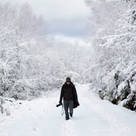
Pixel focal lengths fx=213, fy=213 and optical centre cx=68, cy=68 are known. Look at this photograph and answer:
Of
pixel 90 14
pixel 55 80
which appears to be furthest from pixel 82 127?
pixel 55 80

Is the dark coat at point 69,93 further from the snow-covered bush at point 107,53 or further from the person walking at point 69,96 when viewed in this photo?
the snow-covered bush at point 107,53

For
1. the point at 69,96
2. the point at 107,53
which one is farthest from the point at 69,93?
the point at 107,53

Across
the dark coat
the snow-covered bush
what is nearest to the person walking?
the dark coat

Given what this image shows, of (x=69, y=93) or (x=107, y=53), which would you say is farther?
(x=107, y=53)

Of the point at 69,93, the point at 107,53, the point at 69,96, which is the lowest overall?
the point at 69,96

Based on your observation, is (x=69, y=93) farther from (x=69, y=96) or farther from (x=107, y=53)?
(x=107, y=53)

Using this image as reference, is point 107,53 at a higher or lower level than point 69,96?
higher

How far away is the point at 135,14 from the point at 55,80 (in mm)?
18230

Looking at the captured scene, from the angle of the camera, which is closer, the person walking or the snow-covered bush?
the person walking

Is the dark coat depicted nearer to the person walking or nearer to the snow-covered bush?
the person walking

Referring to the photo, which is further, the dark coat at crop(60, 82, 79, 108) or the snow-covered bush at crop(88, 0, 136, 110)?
the snow-covered bush at crop(88, 0, 136, 110)

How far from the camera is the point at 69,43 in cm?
8775

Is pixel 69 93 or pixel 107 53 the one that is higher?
pixel 107 53

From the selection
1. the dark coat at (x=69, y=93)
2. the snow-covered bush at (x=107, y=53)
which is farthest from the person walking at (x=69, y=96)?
the snow-covered bush at (x=107, y=53)
